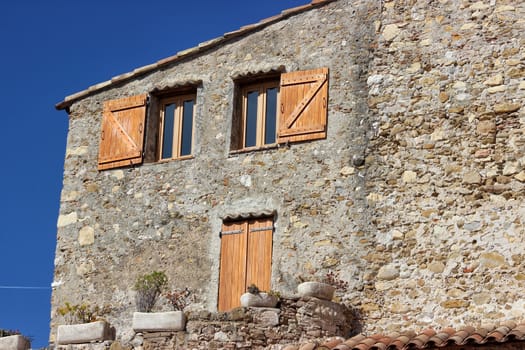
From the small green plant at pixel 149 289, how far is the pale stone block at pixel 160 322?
56.7 inches

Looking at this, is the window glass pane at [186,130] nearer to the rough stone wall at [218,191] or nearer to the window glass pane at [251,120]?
the rough stone wall at [218,191]

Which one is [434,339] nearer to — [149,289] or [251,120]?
[149,289]

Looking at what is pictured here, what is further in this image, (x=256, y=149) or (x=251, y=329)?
(x=256, y=149)

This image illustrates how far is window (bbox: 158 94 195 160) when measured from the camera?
57.0 feet

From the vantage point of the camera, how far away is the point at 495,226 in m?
14.5

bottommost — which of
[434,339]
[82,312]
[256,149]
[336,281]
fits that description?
[434,339]

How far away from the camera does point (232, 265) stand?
1609 cm

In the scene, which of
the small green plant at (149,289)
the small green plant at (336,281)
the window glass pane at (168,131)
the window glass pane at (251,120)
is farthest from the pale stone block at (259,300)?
the window glass pane at (168,131)

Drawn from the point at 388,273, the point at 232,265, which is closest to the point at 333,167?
the point at 388,273

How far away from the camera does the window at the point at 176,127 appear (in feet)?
57.0

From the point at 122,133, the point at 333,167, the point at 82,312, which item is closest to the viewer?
the point at 333,167

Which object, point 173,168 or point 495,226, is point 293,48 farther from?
point 495,226

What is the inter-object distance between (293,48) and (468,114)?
3.08 meters

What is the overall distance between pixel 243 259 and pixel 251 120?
226 centimetres
